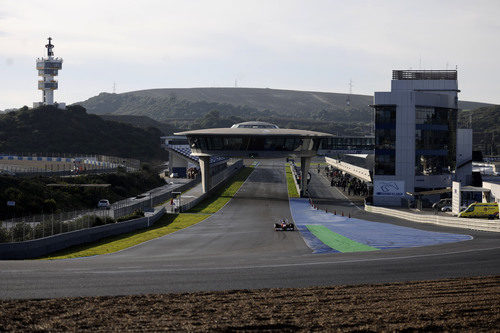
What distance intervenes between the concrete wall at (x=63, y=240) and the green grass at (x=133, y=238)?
20.0 inches

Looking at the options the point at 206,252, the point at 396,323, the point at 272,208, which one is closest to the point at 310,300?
the point at 396,323

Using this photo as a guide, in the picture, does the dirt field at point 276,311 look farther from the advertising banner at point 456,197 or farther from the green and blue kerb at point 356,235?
the advertising banner at point 456,197

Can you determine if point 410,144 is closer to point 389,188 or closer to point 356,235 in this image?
point 389,188

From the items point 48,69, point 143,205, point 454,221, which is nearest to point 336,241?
point 454,221

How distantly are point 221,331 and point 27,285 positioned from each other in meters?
9.95

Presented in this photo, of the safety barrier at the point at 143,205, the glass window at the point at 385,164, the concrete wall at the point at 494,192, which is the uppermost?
the glass window at the point at 385,164

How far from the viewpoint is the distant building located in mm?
87188

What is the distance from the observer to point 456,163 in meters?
99.6

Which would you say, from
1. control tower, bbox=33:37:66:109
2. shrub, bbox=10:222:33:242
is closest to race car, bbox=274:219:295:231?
shrub, bbox=10:222:33:242

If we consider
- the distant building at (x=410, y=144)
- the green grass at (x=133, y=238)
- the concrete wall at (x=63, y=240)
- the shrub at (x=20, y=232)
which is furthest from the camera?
the distant building at (x=410, y=144)

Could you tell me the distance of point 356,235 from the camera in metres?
48.8

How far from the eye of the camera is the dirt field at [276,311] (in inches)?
695

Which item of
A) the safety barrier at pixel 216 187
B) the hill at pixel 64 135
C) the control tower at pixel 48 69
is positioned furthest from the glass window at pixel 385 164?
the control tower at pixel 48 69

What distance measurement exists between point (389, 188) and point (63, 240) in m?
56.3
